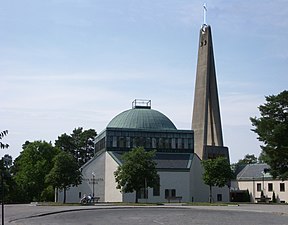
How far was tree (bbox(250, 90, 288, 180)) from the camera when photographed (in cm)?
6128

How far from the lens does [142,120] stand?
294 feet

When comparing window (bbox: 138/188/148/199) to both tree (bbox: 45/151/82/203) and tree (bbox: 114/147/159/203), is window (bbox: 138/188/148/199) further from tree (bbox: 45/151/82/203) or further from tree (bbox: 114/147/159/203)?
tree (bbox: 45/151/82/203)

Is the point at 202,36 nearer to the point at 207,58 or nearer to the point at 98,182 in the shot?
the point at 207,58

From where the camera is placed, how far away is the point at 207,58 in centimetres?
9031

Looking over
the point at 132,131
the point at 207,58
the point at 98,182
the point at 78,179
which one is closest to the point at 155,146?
the point at 132,131

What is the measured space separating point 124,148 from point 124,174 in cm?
1954

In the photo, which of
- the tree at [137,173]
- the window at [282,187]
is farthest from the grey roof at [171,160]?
the window at [282,187]

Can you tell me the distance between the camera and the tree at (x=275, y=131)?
6128cm

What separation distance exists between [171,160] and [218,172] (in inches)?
474

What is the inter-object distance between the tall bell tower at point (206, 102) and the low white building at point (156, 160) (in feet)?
8.73

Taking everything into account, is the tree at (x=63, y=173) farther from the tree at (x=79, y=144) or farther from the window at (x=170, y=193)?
the tree at (x=79, y=144)

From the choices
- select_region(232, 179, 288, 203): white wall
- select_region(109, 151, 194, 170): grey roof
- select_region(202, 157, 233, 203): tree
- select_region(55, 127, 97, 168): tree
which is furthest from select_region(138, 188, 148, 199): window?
select_region(55, 127, 97, 168): tree

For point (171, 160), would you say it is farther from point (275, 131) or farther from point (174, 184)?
point (275, 131)

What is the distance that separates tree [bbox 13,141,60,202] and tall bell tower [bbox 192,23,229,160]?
80.1 ft
